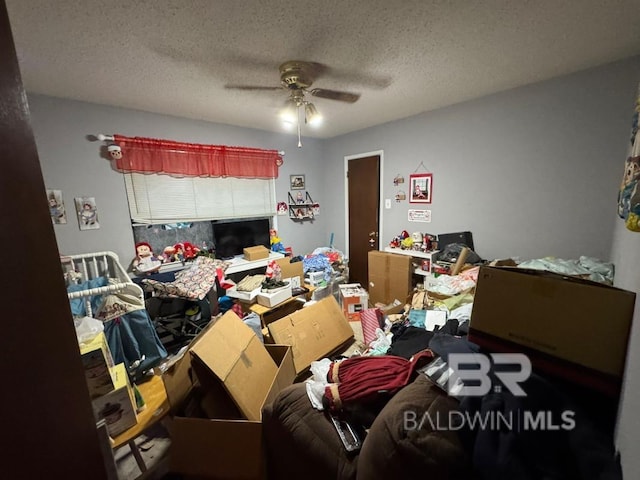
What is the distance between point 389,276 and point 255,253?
1729mm

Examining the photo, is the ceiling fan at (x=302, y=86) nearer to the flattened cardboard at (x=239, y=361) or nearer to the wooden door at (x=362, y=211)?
the wooden door at (x=362, y=211)

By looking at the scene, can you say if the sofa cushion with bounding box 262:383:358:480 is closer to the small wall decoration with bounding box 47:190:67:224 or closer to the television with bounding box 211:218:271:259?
the television with bounding box 211:218:271:259

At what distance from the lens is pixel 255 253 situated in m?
3.26

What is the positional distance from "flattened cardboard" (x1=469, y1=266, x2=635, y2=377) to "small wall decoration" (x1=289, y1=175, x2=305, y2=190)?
3273mm

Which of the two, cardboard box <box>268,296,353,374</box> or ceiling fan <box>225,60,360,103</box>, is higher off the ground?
ceiling fan <box>225,60,360,103</box>

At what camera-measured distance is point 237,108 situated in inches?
102

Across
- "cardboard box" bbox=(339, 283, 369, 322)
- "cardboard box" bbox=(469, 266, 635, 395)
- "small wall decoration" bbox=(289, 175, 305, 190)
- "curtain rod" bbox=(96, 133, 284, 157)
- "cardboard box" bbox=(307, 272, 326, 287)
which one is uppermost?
"curtain rod" bbox=(96, 133, 284, 157)

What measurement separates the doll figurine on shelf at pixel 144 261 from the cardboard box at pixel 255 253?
0.95 m

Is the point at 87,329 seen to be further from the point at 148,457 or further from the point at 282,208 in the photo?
the point at 282,208

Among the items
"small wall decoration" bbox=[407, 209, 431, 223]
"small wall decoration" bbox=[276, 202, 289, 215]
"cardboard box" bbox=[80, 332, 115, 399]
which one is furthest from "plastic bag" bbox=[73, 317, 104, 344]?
"small wall decoration" bbox=[407, 209, 431, 223]

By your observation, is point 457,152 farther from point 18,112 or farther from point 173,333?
point 173,333

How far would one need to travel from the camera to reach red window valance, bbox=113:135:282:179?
8.45 ft

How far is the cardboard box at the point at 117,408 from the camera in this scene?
111cm

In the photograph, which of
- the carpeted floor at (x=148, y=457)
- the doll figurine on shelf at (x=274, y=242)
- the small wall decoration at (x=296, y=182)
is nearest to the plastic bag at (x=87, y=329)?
the carpeted floor at (x=148, y=457)
